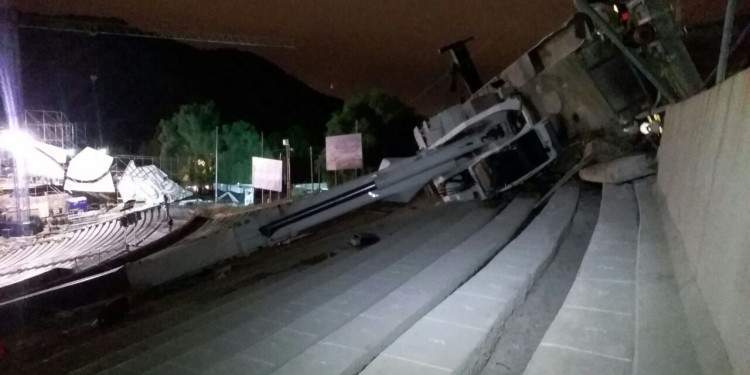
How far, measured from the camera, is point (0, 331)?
7.08 meters

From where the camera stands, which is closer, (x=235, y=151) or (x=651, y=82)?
(x=651, y=82)

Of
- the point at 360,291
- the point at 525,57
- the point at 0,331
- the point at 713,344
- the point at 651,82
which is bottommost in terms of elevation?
the point at 0,331

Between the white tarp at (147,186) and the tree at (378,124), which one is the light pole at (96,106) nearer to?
the white tarp at (147,186)

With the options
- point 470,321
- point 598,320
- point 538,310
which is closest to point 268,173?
point 538,310

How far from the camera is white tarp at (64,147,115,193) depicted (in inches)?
1489

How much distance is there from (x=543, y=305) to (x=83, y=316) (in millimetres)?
6476

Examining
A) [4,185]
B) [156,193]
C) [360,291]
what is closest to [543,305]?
[360,291]

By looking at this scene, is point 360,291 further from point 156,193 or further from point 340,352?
point 156,193

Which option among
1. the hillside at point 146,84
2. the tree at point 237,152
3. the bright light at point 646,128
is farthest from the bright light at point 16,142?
the hillside at point 146,84

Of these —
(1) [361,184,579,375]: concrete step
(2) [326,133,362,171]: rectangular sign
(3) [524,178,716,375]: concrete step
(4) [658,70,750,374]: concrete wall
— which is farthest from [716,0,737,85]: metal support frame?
(2) [326,133,362,171]: rectangular sign

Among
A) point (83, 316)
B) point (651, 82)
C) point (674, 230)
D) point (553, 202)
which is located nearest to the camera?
point (674, 230)

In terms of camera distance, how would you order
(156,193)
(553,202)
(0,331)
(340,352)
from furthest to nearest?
(156,193), (553,202), (0,331), (340,352)

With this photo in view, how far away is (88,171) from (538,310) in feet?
131

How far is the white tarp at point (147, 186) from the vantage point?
37375 millimetres
